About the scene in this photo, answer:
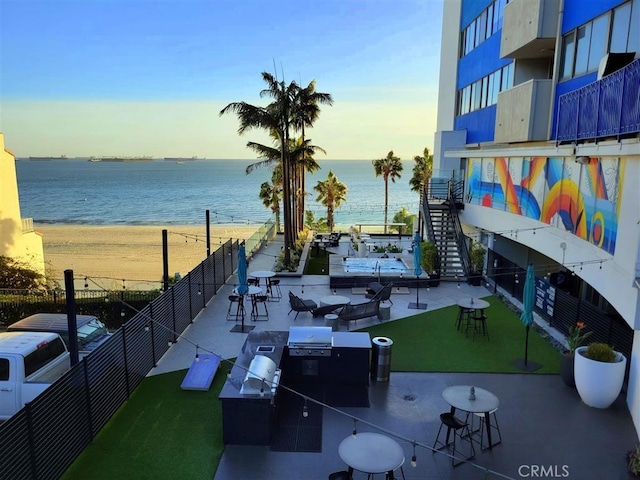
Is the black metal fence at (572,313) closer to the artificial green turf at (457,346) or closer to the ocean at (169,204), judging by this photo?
the artificial green turf at (457,346)

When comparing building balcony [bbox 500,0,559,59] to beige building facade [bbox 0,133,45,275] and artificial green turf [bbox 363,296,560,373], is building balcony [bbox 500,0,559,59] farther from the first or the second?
beige building facade [bbox 0,133,45,275]

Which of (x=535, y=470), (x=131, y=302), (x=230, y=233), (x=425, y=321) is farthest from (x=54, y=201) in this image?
(x=535, y=470)

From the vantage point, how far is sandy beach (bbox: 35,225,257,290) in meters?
30.3

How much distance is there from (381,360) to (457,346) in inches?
137

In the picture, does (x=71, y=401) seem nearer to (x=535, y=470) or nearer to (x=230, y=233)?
(x=535, y=470)

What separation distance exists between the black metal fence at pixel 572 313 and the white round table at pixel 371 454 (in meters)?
7.17

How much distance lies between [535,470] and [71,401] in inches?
312

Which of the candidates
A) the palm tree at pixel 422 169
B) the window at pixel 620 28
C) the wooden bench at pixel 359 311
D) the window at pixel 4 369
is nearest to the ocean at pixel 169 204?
the palm tree at pixel 422 169

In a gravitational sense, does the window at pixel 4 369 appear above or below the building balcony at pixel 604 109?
below

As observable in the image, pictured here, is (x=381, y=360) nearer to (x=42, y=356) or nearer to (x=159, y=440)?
(x=159, y=440)

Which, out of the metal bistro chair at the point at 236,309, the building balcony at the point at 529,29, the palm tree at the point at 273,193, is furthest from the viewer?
the palm tree at the point at 273,193

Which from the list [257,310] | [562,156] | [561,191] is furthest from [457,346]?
[257,310]

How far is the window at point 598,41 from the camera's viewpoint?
39.2 feet

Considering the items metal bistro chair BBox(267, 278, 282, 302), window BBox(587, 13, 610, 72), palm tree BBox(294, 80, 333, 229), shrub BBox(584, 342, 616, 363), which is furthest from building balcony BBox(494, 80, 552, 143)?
palm tree BBox(294, 80, 333, 229)
